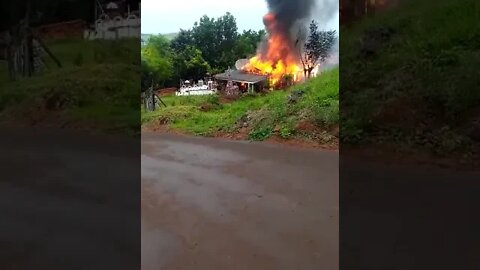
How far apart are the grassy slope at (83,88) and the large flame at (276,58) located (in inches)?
48.9

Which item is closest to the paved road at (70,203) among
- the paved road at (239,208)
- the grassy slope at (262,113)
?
the paved road at (239,208)

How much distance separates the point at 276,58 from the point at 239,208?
199cm

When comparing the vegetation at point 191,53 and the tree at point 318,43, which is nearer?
the tree at point 318,43

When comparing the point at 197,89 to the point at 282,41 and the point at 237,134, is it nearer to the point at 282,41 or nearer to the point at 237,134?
the point at 237,134

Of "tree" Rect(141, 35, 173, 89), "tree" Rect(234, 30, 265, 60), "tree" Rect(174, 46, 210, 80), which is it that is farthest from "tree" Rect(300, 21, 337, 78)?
"tree" Rect(141, 35, 173, 89)

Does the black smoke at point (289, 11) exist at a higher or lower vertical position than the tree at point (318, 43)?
higher

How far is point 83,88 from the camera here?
466 centimetres
